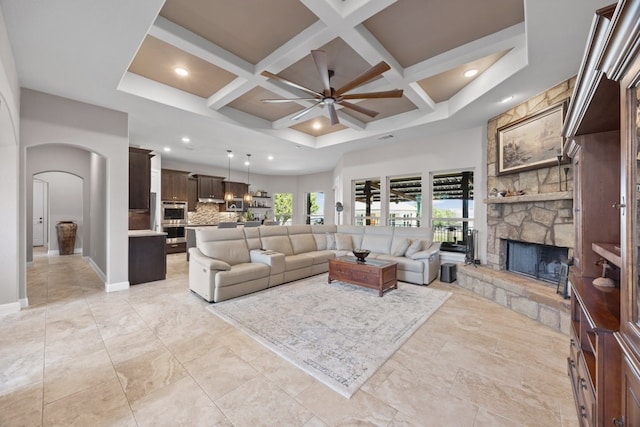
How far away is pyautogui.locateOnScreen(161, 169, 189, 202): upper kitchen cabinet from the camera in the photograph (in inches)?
305

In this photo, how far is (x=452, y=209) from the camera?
5.58m

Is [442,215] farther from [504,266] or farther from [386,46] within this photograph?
[386,46]

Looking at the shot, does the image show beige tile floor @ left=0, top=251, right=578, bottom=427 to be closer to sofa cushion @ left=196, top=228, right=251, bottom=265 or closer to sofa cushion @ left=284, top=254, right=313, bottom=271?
sofa cushion @ left=196, top=228, right=251, bottom=265

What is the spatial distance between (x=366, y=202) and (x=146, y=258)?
5.17 m

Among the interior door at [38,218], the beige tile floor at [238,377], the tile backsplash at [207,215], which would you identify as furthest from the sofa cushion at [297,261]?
the interior door at [38,218]

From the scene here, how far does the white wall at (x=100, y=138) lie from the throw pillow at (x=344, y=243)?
401cm

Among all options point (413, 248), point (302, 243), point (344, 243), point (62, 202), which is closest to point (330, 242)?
point (344, 243)

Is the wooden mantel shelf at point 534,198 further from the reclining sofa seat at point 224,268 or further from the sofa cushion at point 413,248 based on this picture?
the reclining sofa seat at point 224,268

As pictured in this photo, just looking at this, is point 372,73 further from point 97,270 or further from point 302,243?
point 97,270

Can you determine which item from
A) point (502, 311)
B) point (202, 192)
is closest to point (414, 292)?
point (502, 311)

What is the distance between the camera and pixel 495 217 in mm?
4480

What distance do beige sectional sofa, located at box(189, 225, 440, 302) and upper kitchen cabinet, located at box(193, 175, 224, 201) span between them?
3.99m

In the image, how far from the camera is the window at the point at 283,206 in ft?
37.7

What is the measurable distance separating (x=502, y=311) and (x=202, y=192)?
8.48 metres
